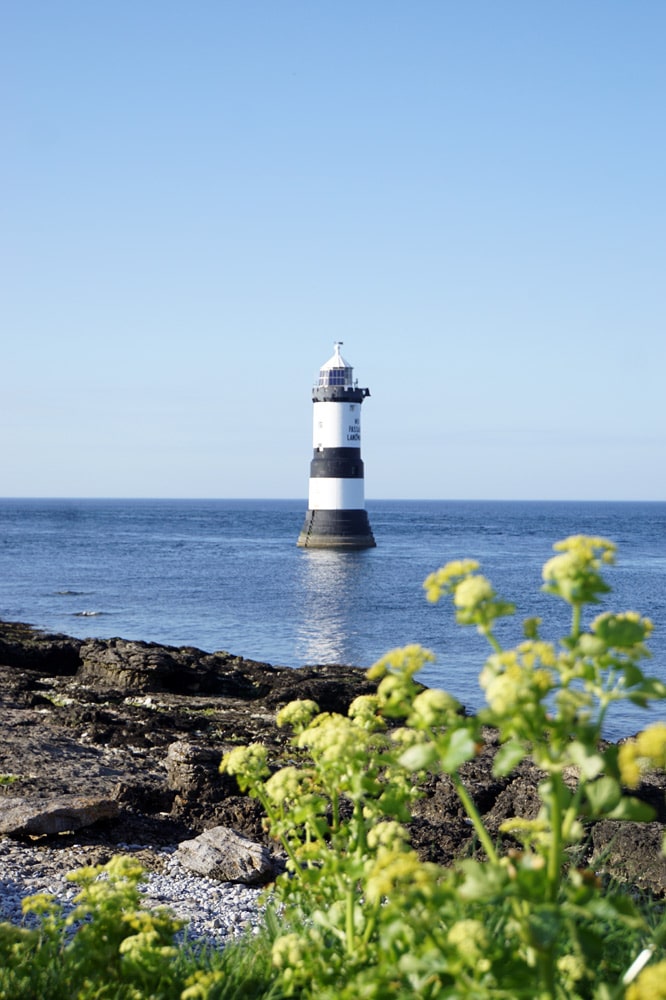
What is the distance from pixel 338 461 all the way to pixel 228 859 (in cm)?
5021

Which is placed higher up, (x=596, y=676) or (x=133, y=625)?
(x=596, y=676)

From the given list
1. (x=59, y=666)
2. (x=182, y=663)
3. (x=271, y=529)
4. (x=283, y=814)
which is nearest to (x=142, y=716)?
(x=182, y=663)

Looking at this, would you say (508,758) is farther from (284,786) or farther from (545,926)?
(284,786)

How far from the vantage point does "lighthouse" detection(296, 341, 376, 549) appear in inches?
2212

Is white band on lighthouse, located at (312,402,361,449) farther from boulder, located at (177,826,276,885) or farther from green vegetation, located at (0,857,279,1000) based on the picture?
green vegetation, located at (0,857,279,1000)

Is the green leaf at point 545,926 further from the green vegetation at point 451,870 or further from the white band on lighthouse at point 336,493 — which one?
the white band on lighthouse at point 336,493

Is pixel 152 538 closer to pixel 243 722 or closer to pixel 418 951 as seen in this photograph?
pixel 243 722

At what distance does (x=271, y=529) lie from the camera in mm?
110250

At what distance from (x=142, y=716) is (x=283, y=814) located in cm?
1051

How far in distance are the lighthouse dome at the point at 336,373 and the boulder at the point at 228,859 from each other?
5036cm

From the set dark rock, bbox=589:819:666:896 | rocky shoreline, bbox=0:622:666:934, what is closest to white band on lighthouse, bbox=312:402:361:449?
rocky shoreline, bbox=0:622:666:934

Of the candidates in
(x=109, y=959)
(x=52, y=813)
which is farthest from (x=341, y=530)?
(x=109, y=959)

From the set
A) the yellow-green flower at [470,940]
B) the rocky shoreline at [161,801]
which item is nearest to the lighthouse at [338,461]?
the rocky shoreline at [161,801]

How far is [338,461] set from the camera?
56.6 m
